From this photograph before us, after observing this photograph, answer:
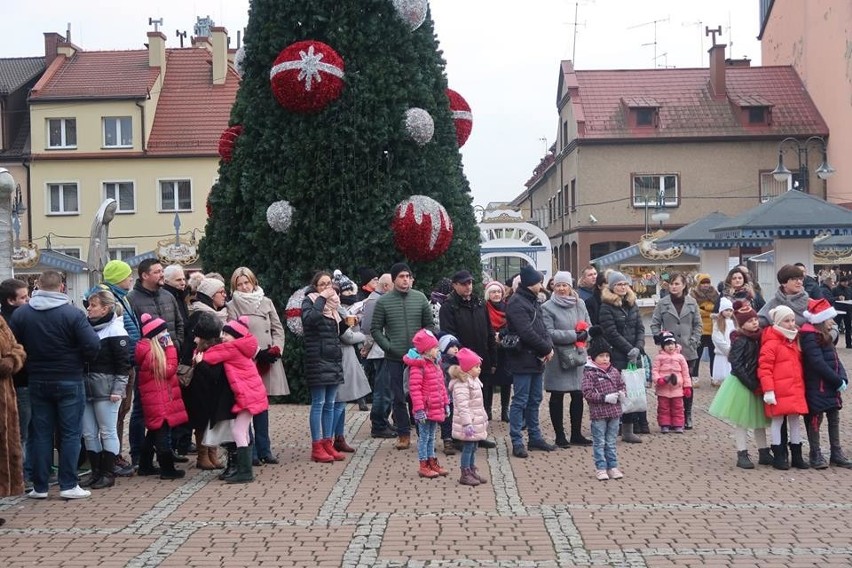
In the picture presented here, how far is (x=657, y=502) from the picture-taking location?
8625 millimetres

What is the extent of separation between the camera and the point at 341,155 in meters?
15.1

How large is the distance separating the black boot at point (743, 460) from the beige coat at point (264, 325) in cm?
427

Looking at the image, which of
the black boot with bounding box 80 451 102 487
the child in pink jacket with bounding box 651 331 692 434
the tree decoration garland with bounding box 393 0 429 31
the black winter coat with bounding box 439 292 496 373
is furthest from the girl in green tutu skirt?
the tree decoration garland with bounding box 393 0 429 31

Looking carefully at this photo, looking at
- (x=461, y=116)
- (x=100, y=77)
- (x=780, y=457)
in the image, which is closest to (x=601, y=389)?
(x=780, y=457)

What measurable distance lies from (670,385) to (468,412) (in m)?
3.61

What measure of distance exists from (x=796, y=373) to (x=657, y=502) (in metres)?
2.34

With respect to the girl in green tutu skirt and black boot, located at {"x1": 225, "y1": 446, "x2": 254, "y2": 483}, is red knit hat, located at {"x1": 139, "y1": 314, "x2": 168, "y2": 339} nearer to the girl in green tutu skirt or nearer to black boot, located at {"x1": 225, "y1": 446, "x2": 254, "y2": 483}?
black boot, located at {"x1": 225, "y1": 446, "x2": 254, "y2": 483}

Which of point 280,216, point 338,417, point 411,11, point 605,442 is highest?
point 411,11

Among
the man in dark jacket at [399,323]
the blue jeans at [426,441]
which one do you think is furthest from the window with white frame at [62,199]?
the blue jeans at [426,441]

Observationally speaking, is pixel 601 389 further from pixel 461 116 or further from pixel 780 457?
pixel 461 116

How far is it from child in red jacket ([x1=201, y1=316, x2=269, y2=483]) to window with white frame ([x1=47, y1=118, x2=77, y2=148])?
38650 millimetres

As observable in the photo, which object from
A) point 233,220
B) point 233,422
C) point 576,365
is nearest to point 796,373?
point 576,365

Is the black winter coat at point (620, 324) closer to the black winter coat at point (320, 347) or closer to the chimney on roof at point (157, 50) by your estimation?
the black winter coat at point (320, 347)

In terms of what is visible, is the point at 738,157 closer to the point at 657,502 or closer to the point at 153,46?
the point at 153,46
